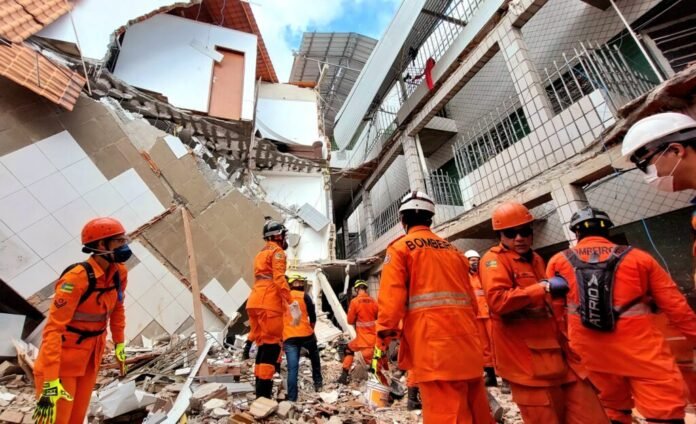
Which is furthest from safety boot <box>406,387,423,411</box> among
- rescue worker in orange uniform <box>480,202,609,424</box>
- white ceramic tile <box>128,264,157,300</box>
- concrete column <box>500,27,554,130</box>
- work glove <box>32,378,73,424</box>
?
white ceramic tile <box>128,264,157,300</box>

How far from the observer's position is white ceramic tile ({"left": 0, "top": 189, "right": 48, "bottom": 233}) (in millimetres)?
4341

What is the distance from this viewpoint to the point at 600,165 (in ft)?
13.2

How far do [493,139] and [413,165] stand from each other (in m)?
2.26

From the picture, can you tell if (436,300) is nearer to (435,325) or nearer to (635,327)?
(435,325)

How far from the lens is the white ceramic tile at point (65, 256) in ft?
15.4

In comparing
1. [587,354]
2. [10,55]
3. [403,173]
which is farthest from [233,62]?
[587,354]

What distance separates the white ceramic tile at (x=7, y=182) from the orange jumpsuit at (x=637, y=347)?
6.98 m

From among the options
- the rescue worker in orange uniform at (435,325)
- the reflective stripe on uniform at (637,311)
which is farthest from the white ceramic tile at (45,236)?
the reflective stripe on uniform at (637,311)

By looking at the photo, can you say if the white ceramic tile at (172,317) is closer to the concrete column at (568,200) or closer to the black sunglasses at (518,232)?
the black sunglasses at (518,232)

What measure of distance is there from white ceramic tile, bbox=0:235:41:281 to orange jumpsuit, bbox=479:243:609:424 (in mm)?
6108

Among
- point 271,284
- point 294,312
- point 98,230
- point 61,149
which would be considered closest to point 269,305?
point 271,284

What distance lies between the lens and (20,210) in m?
4.46

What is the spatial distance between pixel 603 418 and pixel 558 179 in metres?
3.69

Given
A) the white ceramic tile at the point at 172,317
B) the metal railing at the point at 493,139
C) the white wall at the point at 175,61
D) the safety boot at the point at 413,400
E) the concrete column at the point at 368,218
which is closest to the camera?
the safety boot at the point at 413,400
